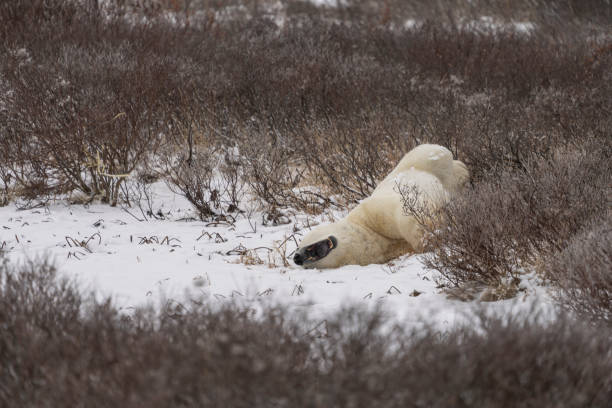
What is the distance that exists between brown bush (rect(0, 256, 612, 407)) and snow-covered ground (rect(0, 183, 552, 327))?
1.51 feet


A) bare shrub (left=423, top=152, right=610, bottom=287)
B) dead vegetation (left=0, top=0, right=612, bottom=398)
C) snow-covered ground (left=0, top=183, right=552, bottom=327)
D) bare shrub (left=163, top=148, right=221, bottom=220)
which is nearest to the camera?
dead vegetation (left=0, top=0, right=612, bottom=398)

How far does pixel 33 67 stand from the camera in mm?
6449

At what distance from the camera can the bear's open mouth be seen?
3.94 m

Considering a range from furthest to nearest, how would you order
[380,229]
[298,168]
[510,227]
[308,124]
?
1. [308,124]
2. [298,168]
3. [380,229]
4. [510,227]

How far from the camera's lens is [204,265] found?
13.1 feet

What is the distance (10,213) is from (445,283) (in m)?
4.09

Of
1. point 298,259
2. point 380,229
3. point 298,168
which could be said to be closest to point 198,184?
point 298,168

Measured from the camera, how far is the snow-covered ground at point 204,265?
3043 millimetres

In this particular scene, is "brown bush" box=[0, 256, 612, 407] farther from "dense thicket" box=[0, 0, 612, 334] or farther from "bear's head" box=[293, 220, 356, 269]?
"bear's head" box=[293, 220, 356, 269]

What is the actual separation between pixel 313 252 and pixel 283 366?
247 centimetres

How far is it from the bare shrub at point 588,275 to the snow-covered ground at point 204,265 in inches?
5.3

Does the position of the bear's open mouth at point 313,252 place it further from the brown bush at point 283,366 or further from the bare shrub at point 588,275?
the brown bush at point 283,366

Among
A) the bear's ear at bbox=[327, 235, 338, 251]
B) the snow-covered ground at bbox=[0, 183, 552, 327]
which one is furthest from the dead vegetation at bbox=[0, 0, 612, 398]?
the bear's ear at bbox=[327, 235, 338, 251]

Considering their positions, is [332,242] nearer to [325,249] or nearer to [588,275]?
[325,249]
